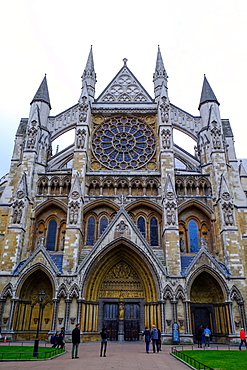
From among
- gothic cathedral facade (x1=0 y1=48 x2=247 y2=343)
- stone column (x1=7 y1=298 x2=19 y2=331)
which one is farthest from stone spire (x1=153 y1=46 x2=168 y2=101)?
stone column (x1=7 y1=298 x2=19 y2=331)

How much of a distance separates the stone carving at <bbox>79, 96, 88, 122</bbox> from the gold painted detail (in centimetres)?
1359

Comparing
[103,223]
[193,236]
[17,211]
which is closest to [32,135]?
[17,211]

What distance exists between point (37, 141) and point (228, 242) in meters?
18.3

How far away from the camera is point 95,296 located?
76.3ft

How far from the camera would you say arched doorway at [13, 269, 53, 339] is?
2206 centimetres

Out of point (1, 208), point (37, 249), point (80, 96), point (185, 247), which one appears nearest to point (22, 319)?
point (37, 249)

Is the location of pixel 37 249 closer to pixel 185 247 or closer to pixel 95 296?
pixel 95 296

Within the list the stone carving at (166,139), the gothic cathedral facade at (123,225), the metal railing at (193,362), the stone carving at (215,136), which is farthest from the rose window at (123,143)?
the metal railing at (193,362)

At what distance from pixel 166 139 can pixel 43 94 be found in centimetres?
1335

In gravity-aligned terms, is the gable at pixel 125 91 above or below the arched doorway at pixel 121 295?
above

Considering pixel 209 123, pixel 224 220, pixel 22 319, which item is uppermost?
pixel 209 123

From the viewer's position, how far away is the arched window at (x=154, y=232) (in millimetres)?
25372

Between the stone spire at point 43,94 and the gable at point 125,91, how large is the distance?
5.16 m

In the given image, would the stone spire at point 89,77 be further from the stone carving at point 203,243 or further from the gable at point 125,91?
the stone carving at point 203,243
